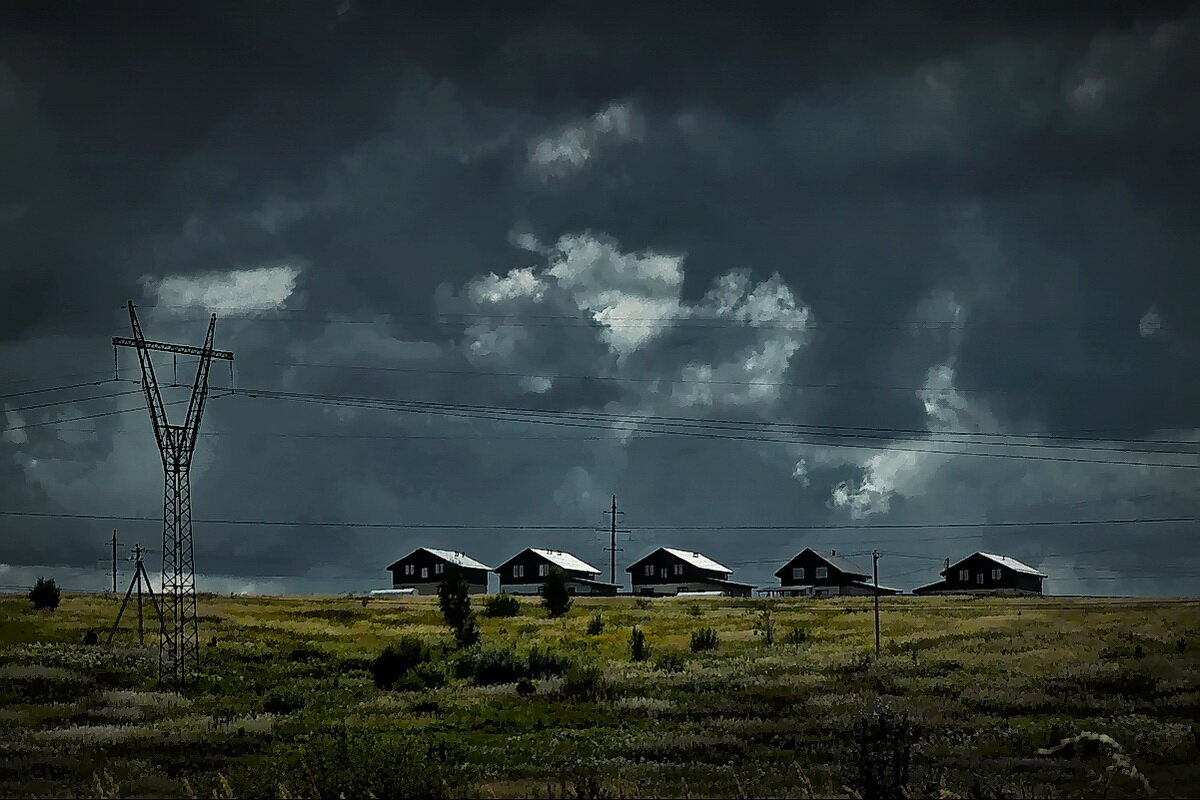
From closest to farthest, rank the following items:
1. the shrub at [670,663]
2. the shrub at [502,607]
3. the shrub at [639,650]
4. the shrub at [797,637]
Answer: the shrub at [670,663], the shrub at [639,650], the shrub at [797,637], the shrub at [502,607]

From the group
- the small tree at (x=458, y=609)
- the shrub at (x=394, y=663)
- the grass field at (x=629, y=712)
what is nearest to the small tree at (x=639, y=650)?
the grass field at (x=629, y=712)

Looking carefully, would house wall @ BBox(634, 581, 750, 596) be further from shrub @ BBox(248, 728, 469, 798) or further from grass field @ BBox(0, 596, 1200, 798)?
shrub @ BBox(248, 728, 469, 798)

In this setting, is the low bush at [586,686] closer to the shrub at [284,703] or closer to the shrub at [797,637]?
the shrub at [284,703]

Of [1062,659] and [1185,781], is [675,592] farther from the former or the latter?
[1185,781]

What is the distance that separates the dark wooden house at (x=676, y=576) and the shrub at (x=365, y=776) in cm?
12596

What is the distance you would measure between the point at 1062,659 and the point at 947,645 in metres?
9.54

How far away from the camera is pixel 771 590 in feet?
479

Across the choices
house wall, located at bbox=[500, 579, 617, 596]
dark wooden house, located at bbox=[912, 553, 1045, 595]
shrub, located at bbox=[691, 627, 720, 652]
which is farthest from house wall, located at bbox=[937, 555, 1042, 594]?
shrub, located at bbox=[691, 627, 720, 652]

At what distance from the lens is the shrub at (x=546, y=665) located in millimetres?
49375

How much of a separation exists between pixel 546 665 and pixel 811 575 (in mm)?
106539

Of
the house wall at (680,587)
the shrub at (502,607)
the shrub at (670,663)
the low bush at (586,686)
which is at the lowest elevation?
the house wall at (680,587)

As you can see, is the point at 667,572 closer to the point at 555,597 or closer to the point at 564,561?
the point at 564,561

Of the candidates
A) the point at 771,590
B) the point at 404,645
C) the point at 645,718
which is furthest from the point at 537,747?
the point at 771,590

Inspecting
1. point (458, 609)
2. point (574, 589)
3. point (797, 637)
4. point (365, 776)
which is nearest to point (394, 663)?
point (458, 609)
